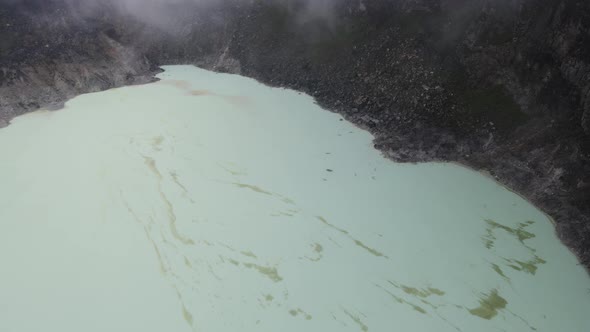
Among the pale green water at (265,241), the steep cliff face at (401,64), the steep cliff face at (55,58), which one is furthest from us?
the steep cliff face at (55,58)

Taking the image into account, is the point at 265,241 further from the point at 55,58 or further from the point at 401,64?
the point at 55,58

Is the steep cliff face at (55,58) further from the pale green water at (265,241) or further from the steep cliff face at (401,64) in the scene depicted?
the pale green water at (265,241)

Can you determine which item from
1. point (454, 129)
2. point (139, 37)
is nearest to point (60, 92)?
point (139, 37)

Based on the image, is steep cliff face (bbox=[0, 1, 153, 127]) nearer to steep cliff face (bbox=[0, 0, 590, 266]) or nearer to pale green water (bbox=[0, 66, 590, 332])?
steep cliff face (bbox=[0, 0, 590, 266])

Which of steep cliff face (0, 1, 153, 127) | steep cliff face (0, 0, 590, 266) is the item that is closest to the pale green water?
steep cliff face (0, 0, 590, 266)

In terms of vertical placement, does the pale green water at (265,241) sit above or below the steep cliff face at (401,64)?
below

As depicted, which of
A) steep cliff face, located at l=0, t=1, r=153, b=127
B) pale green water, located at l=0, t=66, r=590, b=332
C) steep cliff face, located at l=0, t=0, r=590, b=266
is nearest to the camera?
pale green water, located at l=0, t=66, r=590, b=332

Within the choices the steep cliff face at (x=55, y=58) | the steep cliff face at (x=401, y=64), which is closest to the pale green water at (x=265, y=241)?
the steep cliff face at (x=401, y=64)

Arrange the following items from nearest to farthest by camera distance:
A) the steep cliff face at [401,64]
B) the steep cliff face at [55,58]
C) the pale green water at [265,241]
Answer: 1. the pale green water at [265,241]
2. the steep cliff face at [401,64]
3. the steep cliff face at [55,58]
